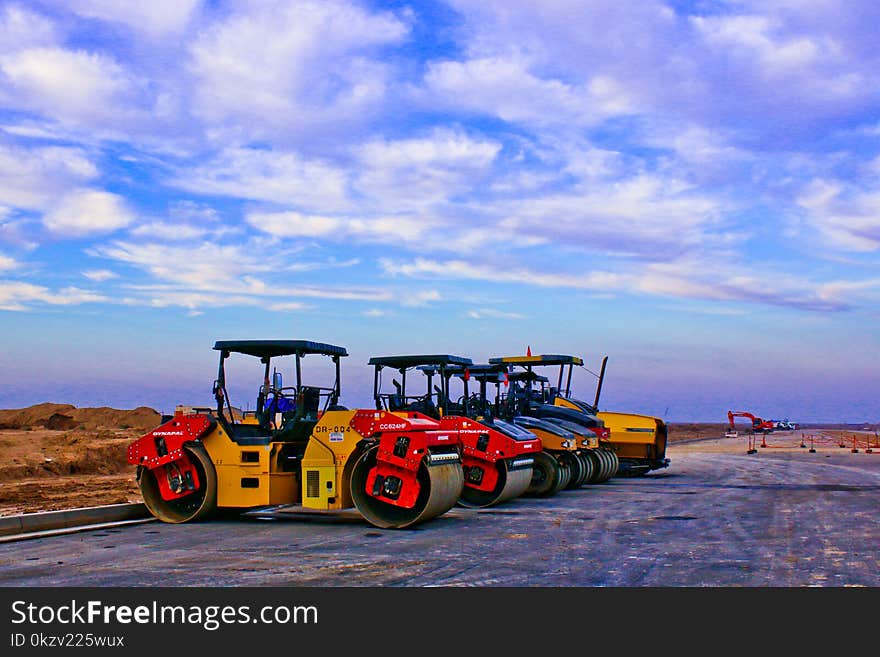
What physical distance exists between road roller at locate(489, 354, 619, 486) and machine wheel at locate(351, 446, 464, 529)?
8346mm

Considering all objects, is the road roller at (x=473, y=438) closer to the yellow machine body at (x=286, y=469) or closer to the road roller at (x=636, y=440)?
the yellow machine body at (x=286, y=469)

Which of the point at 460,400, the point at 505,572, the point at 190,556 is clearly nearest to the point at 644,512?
the point at 460,400

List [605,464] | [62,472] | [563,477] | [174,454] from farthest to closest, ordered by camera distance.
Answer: [62,472] < [605,464] < [563,477] < [174,454]

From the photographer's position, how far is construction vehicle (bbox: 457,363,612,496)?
1927 centimetres

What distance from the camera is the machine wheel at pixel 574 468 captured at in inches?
823

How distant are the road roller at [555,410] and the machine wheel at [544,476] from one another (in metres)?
2.73

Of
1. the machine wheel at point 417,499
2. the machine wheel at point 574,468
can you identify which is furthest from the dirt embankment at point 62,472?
the machine wheel at point 574,468

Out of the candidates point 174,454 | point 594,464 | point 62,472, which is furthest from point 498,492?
point 62,472

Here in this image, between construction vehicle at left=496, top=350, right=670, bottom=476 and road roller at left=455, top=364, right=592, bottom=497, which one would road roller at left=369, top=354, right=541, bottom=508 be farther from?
construction vehicle at left=496, top=350, right=670, bottom=476

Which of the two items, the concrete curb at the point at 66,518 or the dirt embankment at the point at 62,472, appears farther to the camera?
the dirt embankment at the point at 62,472

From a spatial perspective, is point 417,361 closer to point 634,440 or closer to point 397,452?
point 397,452

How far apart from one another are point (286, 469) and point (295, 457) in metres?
0.25

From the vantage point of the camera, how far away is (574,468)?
21.2 meters

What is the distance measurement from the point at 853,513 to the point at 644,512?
11.2 feet
